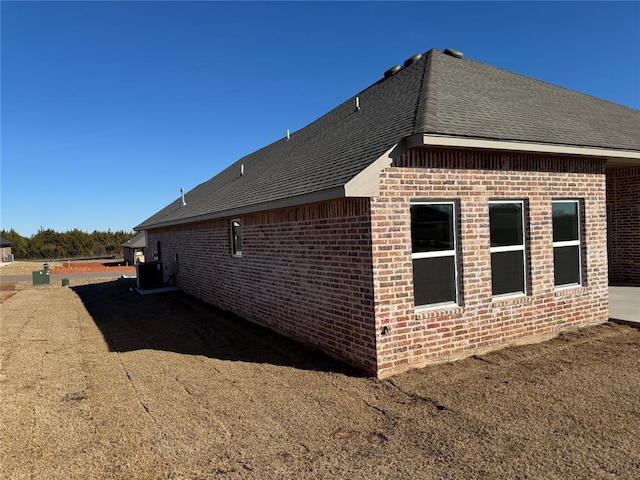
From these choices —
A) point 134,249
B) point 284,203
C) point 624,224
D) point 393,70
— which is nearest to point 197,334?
point 284,203

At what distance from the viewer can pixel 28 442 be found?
4496 millimetres

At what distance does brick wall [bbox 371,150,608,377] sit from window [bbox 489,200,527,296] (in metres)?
0.16

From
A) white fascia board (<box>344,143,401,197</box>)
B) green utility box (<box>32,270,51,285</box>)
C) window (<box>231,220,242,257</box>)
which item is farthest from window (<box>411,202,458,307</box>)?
green utility box (<box>32,270,51,285</box>)

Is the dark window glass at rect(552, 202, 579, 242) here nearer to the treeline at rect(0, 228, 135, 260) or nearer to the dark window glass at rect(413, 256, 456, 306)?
the dark window glass at rect(413, 256, 456, 306)

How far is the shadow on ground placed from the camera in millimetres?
7324

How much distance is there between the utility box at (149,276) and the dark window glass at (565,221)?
15.8 meters

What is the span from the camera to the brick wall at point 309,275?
630 cm

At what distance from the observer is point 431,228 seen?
667cm

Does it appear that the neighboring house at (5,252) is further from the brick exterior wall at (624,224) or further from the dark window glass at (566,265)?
the dark window glass at (566,265)

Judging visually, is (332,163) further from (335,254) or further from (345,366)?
(345,366)

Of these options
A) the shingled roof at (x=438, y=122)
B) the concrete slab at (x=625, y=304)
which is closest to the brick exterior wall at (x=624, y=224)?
the concrete slab at (x=625, y=304)

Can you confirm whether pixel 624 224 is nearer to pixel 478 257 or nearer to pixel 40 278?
pixel 478 257

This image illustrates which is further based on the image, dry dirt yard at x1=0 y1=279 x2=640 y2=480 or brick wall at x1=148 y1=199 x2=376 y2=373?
brick wall at x1=148 y1=199 x2=376 y2=373

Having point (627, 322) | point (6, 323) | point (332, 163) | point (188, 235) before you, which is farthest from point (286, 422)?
point (188, 235)
